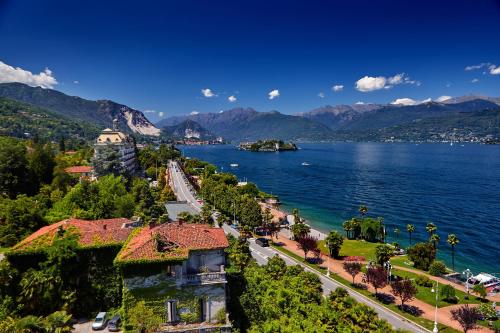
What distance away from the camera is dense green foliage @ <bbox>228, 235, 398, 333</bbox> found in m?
28.2

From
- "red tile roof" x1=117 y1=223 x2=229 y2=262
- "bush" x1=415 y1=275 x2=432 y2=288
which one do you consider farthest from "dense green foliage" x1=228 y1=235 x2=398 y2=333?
"bush" x1=415 y1=275 x2=432 y2=288

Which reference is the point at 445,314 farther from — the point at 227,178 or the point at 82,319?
the point at 227,178

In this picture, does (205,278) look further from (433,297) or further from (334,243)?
(334,243)

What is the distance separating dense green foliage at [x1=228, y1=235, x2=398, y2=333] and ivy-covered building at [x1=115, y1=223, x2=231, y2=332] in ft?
14.4

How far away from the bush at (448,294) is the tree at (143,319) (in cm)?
4049

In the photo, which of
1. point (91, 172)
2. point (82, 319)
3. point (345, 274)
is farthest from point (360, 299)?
point (91, 172)

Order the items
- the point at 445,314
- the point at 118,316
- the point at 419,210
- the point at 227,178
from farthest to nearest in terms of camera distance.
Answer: the point at 227,178 < the point at 419,210 < the point at 445,314 < the point at 118,316

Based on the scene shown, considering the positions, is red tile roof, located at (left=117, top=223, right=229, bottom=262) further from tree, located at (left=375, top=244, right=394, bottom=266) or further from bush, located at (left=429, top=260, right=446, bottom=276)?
bush, located at (left=429, top=260, right=446, bottom=276)

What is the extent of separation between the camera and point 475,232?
88062mm

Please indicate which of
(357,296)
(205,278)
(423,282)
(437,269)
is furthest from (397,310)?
(205,278)

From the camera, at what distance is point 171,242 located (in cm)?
2761

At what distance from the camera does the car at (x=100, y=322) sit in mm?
28625

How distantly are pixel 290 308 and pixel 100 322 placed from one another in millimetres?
17228

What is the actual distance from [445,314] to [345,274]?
15560mm
